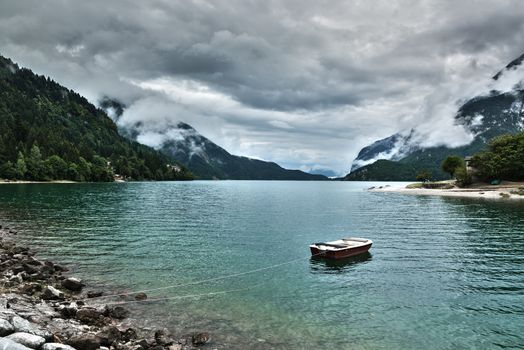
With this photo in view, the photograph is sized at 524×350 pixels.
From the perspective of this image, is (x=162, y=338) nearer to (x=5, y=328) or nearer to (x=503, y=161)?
(x=5, y=328)

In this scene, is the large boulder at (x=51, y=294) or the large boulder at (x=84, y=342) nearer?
the large boulder at (x=84, y=342)

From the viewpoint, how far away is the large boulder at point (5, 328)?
17044 mm

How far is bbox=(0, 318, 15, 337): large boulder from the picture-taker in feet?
55.9

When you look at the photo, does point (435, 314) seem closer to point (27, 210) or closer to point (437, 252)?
point (437, 252)

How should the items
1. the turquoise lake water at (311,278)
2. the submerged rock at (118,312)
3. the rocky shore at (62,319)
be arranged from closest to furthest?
the rocky shore at (62,319)
the turquoise lake water at (311,278)
the submerged rock at (118,312)

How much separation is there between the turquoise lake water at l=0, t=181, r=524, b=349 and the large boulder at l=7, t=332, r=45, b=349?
28.3ft

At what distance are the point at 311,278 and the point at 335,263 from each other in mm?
7192

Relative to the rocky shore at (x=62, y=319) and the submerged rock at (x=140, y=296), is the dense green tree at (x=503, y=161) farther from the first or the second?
the rocky shore at (x=62, y=319)

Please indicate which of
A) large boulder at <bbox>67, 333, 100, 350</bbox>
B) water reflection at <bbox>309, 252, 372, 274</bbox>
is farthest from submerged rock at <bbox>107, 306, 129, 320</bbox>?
water reflection at <bbox>309, 252, 372, 274</bbox>

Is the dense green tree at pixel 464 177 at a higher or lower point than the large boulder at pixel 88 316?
higher

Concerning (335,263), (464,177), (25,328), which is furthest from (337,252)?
(464,177)

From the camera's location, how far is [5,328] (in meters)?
17.2

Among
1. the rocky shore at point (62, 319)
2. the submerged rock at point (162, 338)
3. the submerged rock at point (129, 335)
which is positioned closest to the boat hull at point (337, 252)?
the rocky shore at point (62, 319)

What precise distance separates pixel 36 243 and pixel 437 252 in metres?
53.8
